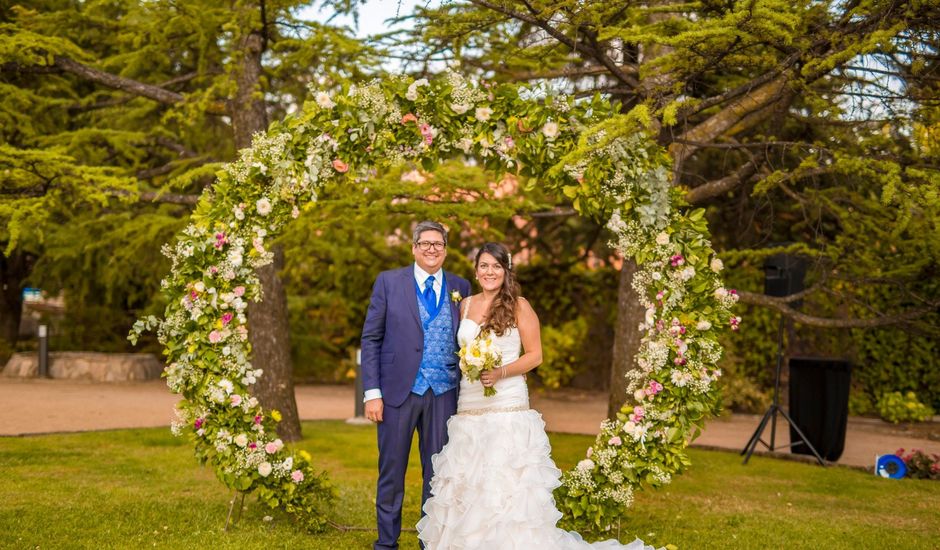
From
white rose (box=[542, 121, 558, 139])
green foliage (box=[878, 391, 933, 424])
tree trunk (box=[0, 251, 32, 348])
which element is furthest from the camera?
tree trunk (box=[0, 251, 32, 348])

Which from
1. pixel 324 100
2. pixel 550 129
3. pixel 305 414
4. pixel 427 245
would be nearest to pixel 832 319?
pixel 550 129

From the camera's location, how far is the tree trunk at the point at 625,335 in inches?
321

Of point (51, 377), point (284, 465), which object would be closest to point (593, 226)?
point (284, 465)

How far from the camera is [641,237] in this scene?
17.5 feet

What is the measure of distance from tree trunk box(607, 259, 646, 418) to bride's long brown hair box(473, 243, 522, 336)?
3.65 m

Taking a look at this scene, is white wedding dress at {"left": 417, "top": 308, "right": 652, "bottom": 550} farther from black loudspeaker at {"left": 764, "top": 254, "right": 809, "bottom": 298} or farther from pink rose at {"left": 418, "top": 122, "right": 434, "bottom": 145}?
black loudspeaker at {"left": 764, "top": 254, "right": 809, "bottom": 298}

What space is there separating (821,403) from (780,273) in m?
1.48

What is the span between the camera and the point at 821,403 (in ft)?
28.8

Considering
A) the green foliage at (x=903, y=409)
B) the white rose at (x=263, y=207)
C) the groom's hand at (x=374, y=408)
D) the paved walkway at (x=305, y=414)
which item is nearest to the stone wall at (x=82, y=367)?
the paved walkway at (x=305, y=414)

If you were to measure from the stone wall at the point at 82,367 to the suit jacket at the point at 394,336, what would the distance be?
452 inches

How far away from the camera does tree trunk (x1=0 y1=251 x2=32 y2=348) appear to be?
1604cm

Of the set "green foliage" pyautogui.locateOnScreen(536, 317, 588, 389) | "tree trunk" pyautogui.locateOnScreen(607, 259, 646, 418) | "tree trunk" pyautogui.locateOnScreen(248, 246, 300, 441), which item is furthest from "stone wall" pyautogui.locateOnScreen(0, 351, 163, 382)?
"tree trunk" pyautogui.locateOnScreen(607, 259, 646, 418)

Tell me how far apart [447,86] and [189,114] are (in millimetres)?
3803

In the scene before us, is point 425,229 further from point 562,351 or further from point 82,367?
point 82,367
